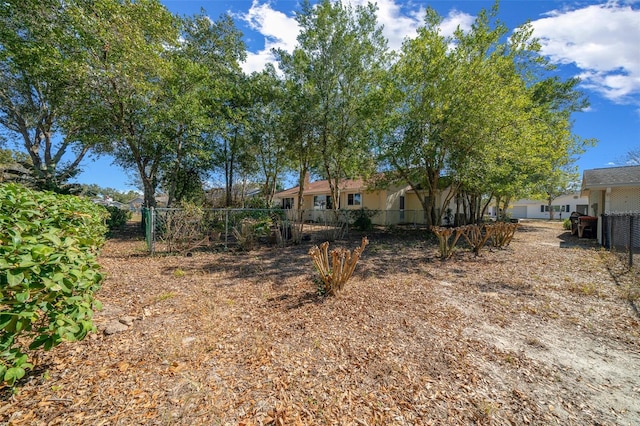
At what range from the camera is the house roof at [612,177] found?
36.5ft

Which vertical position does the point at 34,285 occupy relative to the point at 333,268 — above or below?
above

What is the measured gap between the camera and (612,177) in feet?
39.2

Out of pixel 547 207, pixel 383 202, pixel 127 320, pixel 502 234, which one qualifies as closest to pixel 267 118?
pixel 383 202

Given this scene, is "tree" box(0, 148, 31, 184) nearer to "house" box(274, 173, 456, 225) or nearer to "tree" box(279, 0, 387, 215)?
"tree" box(279, 0, 387, 215)

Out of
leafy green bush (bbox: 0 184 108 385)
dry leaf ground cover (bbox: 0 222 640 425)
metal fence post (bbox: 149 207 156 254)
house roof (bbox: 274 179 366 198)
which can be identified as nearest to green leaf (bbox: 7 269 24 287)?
leafy green bush (bbox: 0 184 108 385)

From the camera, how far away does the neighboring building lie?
1509 inches

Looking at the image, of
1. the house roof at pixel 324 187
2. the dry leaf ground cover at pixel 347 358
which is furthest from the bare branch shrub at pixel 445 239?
the house roof at pixel 324 187

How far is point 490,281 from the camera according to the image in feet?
19.7

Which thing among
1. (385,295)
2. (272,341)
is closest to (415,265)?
(385,295)

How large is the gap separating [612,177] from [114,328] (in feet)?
59.9

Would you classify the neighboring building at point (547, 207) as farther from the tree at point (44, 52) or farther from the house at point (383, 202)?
the tree at point (44, 52)

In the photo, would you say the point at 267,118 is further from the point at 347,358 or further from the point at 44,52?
the point at 347,358

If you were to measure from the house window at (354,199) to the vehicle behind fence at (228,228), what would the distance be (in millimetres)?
8620

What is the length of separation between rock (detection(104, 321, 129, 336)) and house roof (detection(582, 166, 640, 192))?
A: 16630 millimetres
